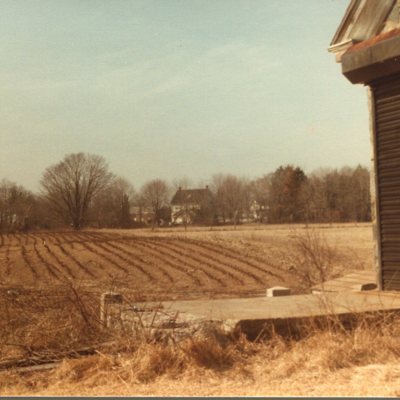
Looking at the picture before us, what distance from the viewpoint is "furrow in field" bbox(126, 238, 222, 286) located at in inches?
955

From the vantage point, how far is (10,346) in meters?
6.75

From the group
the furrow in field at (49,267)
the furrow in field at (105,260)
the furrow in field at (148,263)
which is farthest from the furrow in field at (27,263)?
the furrow in field at (148,263)

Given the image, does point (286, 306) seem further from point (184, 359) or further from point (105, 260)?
point (105, 260)

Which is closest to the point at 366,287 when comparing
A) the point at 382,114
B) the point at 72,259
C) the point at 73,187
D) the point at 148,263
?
the point at 382,114

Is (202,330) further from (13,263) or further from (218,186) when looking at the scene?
(218,186)

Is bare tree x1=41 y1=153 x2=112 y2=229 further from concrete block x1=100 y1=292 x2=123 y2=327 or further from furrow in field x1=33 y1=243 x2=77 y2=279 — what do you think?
concrete block x1=100 y1=292 x2=123 y2=327

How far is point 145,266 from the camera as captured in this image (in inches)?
1100

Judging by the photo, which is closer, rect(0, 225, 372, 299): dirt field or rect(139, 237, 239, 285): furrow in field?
rect(0, 225, 372, 299): dirt field

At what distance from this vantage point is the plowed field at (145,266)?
22.5 m

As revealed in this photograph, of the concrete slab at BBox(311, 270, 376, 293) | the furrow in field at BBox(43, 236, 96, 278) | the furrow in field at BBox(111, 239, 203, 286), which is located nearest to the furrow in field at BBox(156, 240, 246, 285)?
the furrow in field at BBox(111, 239, 203, 286)

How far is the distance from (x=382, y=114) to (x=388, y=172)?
3.19 feet

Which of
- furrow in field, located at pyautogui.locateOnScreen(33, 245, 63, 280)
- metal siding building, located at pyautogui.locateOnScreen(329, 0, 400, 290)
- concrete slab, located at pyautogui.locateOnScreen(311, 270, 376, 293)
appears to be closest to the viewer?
metal siding building, located at pyautogui.locateOnScreen(329, 0, 400, 290)

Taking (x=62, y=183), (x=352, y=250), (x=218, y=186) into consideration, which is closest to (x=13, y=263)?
(x=352, y=250)

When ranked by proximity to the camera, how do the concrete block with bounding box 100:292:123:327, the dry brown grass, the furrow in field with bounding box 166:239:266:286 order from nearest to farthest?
the dry brown grass, the concrete block with bounding box 100:292:123:327, the furrow in field with bounding box 166:239:266:286
